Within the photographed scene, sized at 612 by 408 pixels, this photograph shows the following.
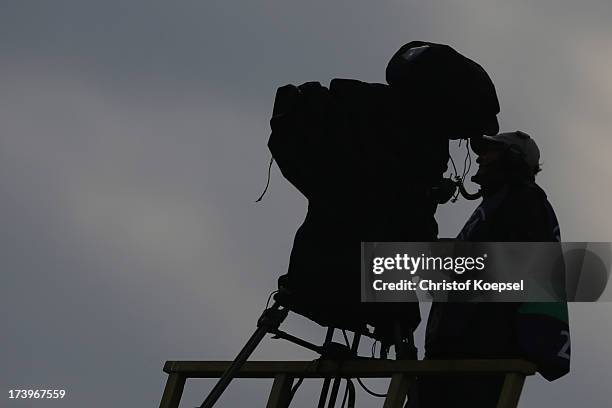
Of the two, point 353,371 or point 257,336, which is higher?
point 257,336

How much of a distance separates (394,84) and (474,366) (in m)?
1.42

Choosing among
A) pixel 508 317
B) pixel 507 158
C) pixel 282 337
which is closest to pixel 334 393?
pixel 282 337

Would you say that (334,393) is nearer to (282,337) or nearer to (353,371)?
(353,371)

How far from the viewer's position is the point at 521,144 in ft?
16.9

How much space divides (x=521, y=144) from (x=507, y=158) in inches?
3.6

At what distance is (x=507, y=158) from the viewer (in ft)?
16.9

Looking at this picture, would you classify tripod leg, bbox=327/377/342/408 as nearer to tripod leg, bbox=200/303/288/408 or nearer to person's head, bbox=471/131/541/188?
tripod leg, bbox=200/303/288/408

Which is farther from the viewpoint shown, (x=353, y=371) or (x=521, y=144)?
(x=521, y=144)

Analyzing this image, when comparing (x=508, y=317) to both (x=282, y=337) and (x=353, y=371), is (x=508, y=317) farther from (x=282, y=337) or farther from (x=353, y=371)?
(x=282, y=337)

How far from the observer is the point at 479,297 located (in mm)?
4953

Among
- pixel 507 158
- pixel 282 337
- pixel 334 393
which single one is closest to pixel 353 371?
pixel 334 393

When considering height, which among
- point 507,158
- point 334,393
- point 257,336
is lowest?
point 334,393

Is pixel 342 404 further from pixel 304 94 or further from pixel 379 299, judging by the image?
pixel 304 94

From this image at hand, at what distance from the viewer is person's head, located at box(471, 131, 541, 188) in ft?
16.8
